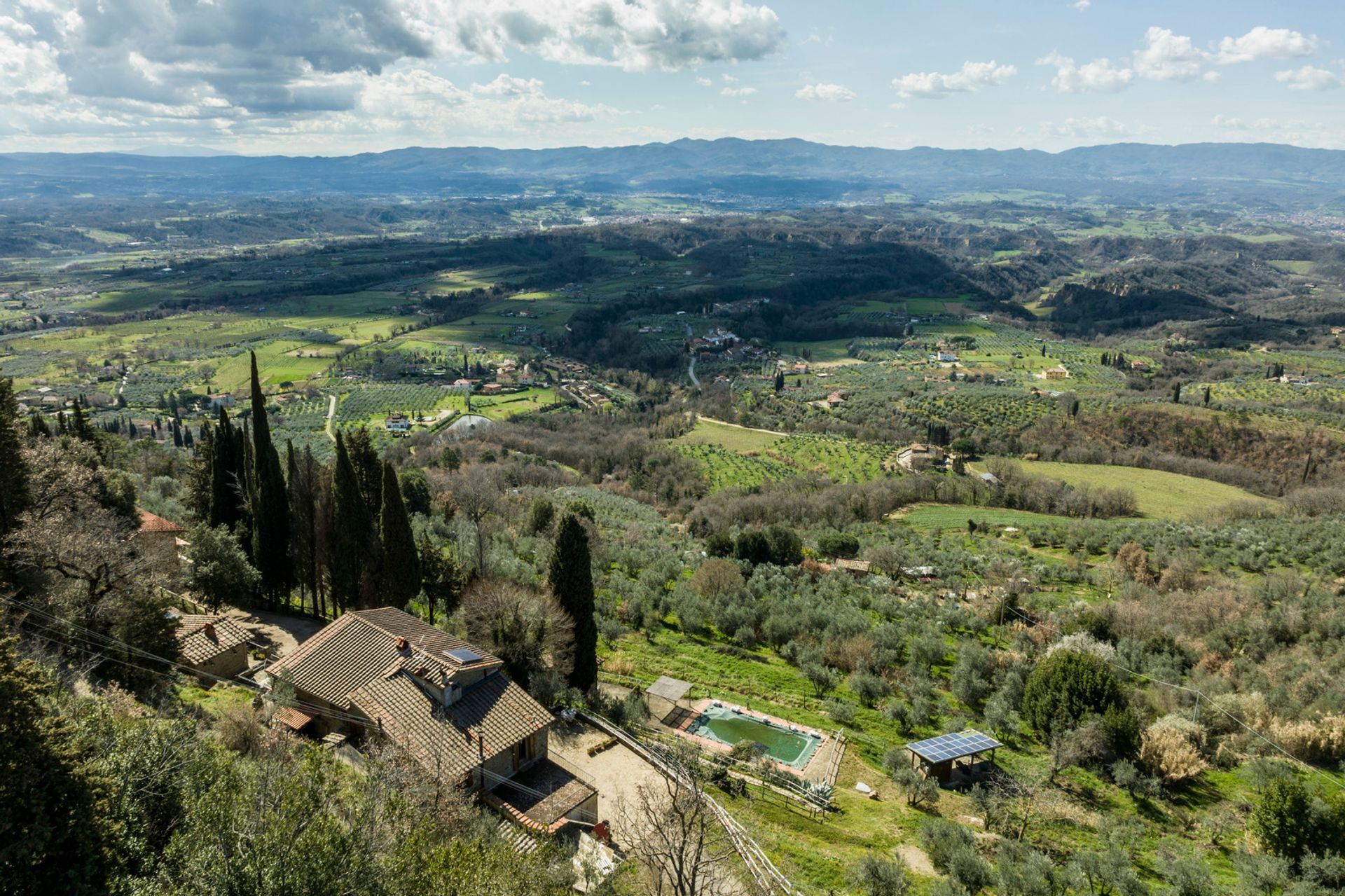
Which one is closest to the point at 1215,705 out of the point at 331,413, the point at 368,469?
the point at 368,469

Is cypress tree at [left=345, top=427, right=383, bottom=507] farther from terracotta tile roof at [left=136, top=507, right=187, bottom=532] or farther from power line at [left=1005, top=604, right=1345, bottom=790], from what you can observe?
power line at [left=1005, top=604, right=1345, bottom=790]

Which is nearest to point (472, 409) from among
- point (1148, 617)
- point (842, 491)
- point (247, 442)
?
point (842, 491)

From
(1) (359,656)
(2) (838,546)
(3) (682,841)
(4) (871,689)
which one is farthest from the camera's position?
(2) (838,546)

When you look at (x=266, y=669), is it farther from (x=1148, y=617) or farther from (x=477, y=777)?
(x=1148, y=617)

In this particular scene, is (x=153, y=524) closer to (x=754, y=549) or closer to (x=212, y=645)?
(x=212, y=645)

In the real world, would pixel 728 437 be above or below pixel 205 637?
below

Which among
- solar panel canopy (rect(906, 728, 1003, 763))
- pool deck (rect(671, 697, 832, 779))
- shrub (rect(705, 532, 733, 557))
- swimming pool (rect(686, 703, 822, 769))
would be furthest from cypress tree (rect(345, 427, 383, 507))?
solar panel canopy (rect(906, 728, 1003, 763))
